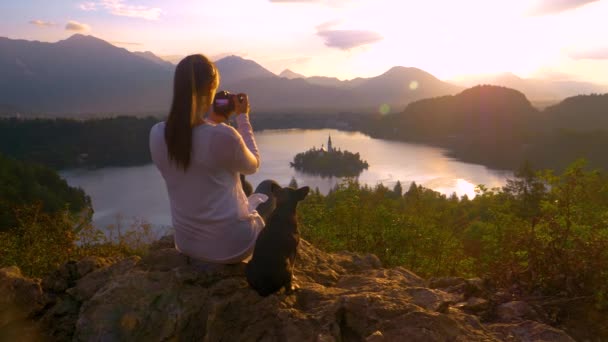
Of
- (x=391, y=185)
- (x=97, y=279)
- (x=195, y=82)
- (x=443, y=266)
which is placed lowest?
(x=391, y=185)

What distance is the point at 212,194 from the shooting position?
7.13 feet

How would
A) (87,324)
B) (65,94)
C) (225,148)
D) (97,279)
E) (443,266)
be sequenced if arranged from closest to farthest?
(225,148), (87,324), (97,279), (443,266), (65,94)

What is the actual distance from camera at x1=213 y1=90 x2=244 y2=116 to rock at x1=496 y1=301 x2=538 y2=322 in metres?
2.18

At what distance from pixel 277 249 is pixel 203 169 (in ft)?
1.92

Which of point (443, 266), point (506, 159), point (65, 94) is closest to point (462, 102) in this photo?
point (506, 159)

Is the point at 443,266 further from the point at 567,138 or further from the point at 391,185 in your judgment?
the point at 567,138

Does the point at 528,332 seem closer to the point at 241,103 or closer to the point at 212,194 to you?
the point at 212,194

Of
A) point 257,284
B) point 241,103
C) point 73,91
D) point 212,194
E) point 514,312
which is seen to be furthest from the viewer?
point 73,91

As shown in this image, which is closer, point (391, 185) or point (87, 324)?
point (87, 324)

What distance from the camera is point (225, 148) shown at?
6.72 ft

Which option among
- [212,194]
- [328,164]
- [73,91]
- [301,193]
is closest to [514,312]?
[301,193]

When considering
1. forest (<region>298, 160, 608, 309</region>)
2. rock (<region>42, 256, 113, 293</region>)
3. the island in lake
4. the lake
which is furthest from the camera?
the island in lake

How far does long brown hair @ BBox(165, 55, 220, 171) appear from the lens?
203 centimetres

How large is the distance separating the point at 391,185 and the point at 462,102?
52.9 m
